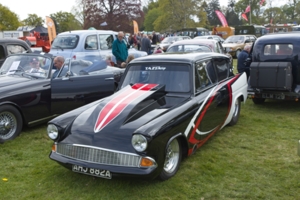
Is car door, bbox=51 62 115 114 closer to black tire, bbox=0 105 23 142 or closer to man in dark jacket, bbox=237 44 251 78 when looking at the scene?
black tire, bbox=0 105 23 142

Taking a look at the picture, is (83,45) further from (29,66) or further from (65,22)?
(65,22)

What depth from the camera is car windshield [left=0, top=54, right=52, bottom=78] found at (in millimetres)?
6760

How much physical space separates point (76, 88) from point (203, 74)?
2.74 m

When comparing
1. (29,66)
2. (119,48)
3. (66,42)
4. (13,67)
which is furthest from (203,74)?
(66,42)

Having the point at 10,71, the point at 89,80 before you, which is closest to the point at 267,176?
the point at 89,80

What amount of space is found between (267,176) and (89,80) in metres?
4.10

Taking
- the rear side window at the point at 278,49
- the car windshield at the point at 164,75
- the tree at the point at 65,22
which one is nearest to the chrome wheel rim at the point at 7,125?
the car windshield at the point at 164,75

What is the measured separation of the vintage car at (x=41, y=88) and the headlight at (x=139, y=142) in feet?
10.1

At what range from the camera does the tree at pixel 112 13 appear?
5324 cm

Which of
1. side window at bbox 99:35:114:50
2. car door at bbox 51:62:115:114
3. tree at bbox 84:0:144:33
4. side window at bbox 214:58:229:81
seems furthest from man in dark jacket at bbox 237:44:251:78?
tree at bbox 84:0:144:33

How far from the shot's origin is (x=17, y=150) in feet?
18.4

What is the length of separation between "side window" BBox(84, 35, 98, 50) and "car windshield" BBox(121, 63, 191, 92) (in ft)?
20.0

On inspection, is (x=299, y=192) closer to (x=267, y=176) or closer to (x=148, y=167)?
(x=267, y=176)

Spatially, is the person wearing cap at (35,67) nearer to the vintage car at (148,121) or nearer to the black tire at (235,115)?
the vintage car at (148,121)
